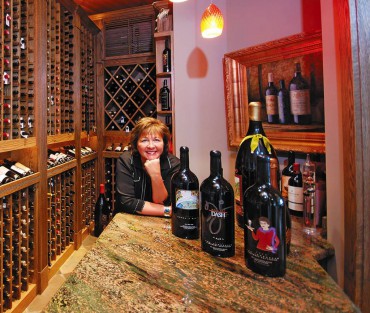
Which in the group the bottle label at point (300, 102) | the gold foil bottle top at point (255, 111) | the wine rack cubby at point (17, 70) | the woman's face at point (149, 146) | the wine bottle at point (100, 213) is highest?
the wine rack cubby at point (17, 70)

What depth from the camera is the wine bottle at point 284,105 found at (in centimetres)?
135

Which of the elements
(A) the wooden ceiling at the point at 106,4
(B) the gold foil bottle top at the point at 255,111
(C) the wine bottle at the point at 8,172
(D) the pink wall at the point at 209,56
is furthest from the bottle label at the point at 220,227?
(A) the wooden ceiling at the point at 106,4

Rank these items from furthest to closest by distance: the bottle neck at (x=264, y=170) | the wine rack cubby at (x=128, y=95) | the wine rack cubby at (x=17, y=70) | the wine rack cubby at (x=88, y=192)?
the wine rack cubby at (x=128, y=95) < the wine rack cubby at (x=88, y=192) < the wine rack cubby at (x=17, y=70) < the bottle neck at (x=264, y=170)

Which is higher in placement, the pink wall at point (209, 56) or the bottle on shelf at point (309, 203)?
the pink wall at point (209, 56)

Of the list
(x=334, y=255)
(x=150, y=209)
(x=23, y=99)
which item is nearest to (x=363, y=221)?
(x=334, y=255)

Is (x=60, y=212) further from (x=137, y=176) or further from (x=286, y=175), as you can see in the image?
(x=286, y=175)

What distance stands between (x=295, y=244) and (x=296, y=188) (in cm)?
32

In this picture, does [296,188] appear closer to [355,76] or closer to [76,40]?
[355,76]

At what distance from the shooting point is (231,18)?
175cm

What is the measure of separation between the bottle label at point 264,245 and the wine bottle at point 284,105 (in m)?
0.89

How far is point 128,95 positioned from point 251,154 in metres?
2.61

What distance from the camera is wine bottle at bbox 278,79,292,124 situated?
1.35 meters

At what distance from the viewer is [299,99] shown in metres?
1.28

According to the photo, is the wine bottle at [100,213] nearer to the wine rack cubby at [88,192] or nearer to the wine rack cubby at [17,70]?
the wine rack cubby at [88,192]
